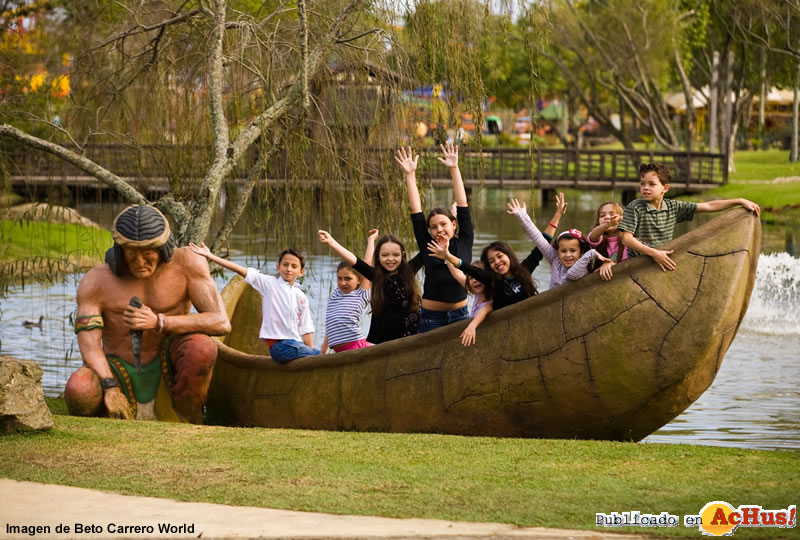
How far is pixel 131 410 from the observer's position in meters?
7.59

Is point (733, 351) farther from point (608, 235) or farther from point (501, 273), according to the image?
point (501, 273)

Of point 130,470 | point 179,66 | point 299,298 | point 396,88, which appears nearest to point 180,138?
point 179,66

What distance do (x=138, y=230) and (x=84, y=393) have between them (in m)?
1.12

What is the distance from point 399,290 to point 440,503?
9.15 feet

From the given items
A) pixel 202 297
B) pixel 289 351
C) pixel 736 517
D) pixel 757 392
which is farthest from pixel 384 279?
pixel 757 392

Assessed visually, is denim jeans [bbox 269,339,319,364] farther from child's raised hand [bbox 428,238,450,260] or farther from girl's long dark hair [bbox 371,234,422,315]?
child's raised hand [bbox 428,238,450,260]

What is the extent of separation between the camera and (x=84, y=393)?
735 cm

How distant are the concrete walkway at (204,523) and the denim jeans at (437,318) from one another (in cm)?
262

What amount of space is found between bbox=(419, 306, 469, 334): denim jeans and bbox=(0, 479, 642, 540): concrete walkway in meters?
2.62

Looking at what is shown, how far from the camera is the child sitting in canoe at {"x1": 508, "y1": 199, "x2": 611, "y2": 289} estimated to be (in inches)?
259

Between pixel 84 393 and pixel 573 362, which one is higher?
pixel 573 362

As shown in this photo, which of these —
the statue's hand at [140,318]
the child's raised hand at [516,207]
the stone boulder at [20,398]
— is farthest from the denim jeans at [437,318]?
the stone boulder at [20,398]

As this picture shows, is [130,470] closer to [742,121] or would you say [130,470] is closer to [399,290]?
[399,290]

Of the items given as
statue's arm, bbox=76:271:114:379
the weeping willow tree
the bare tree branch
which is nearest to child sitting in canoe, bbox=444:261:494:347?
the weeping willow tree
